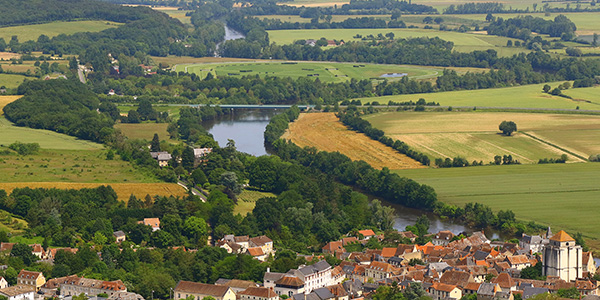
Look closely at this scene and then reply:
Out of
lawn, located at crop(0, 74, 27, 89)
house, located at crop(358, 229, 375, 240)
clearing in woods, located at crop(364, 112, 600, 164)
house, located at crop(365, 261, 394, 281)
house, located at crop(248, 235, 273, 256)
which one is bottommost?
lawn, located at crop(0, 74, 27, 89)

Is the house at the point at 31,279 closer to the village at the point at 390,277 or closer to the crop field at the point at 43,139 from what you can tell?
the village at the point at 390,277

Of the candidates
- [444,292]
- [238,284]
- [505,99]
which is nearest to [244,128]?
[505,99]

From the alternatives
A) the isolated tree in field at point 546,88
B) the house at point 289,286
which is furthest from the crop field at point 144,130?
the house at point 289,286

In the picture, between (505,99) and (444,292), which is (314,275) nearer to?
(444,292)

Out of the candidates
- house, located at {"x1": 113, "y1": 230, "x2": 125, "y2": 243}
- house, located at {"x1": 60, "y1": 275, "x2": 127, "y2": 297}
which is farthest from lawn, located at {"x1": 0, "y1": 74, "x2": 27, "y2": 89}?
house, located at {"x1": 60, "y1": 275, "x2": 127, "y2": 297}

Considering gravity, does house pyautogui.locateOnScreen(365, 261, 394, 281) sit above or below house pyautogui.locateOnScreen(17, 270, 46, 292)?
below

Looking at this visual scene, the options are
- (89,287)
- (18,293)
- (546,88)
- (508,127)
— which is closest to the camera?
(18,293)

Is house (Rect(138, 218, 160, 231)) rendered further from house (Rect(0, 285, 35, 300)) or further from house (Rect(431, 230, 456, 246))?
house (Rect(431, 230, 456, 246))
